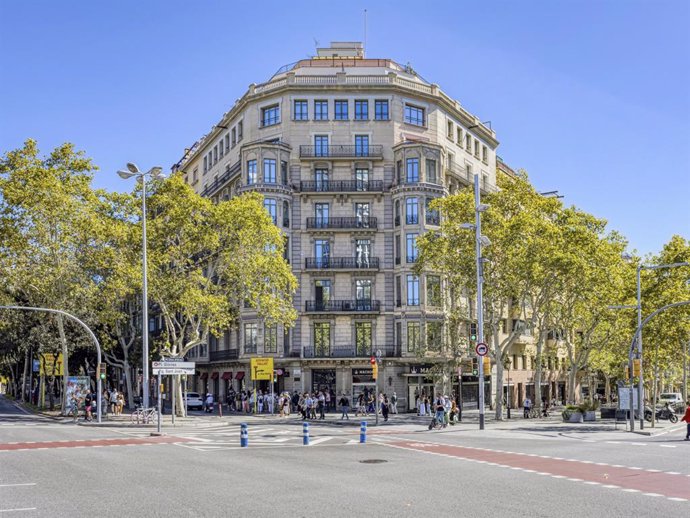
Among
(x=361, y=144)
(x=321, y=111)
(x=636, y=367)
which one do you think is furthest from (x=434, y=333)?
(x=321, y=111)

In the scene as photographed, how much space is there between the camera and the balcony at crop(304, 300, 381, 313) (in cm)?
5672

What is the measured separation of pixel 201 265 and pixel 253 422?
10.7 m

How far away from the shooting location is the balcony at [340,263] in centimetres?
5719

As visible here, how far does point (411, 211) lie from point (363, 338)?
9.87 m

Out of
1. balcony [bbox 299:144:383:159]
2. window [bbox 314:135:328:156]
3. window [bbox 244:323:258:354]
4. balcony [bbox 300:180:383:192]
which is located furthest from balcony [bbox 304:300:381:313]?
window [bbox 314:135:328:156]

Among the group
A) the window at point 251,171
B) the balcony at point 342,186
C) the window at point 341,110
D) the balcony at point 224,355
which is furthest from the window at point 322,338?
the window at point 341,110

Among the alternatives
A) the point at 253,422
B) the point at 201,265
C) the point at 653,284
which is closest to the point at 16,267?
the point at 201,265

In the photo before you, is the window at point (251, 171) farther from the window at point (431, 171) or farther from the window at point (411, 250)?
the window at point (431, 171)

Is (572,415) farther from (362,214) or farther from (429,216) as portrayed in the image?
(362,214)

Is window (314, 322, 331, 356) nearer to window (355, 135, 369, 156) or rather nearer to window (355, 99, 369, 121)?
window (355, 135, 369, 156)

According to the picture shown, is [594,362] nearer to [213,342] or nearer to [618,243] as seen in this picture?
[618,243]

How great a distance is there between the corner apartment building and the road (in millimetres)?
25026

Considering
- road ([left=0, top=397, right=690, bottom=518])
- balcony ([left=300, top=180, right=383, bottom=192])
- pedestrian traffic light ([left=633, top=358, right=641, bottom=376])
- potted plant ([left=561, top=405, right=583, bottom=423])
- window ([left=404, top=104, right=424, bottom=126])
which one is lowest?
potted plant ([left=561, top=405, right=583, bottom=423])

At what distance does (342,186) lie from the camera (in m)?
58.2
